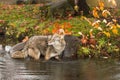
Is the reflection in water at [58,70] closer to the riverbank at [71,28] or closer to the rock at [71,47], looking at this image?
the rock at [71,47]

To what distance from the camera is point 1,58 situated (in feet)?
63.1

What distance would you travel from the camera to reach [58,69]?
16.9 meters

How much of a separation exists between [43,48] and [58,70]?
11.0 ft

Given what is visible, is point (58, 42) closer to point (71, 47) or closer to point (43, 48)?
point (71, 47)

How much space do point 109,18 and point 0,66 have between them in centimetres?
1052

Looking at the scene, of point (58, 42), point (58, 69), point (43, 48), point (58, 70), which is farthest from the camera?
point (58, 42)

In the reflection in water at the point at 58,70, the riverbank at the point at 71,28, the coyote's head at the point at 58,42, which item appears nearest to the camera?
the reflection in water at the point at 58,70

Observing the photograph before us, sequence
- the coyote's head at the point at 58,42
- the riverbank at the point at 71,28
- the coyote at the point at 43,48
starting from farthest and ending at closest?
1. the riverbank at the point at 71,28
2. the coyote's head at the point at 58,42
3. the coyote at the point at 43,48

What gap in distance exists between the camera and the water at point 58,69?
15180mm

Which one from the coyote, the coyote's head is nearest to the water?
the coyote

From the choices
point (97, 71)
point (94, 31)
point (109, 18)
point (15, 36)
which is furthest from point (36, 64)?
point (109, 18)

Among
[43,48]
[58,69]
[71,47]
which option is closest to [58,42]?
[71,47]

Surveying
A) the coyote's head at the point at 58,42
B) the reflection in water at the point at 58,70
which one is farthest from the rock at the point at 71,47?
the reflection in water at the point at 58,70

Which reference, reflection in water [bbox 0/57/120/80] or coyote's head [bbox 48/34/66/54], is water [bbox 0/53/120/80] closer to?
reflection in water [bbox 0/57/120/80]
